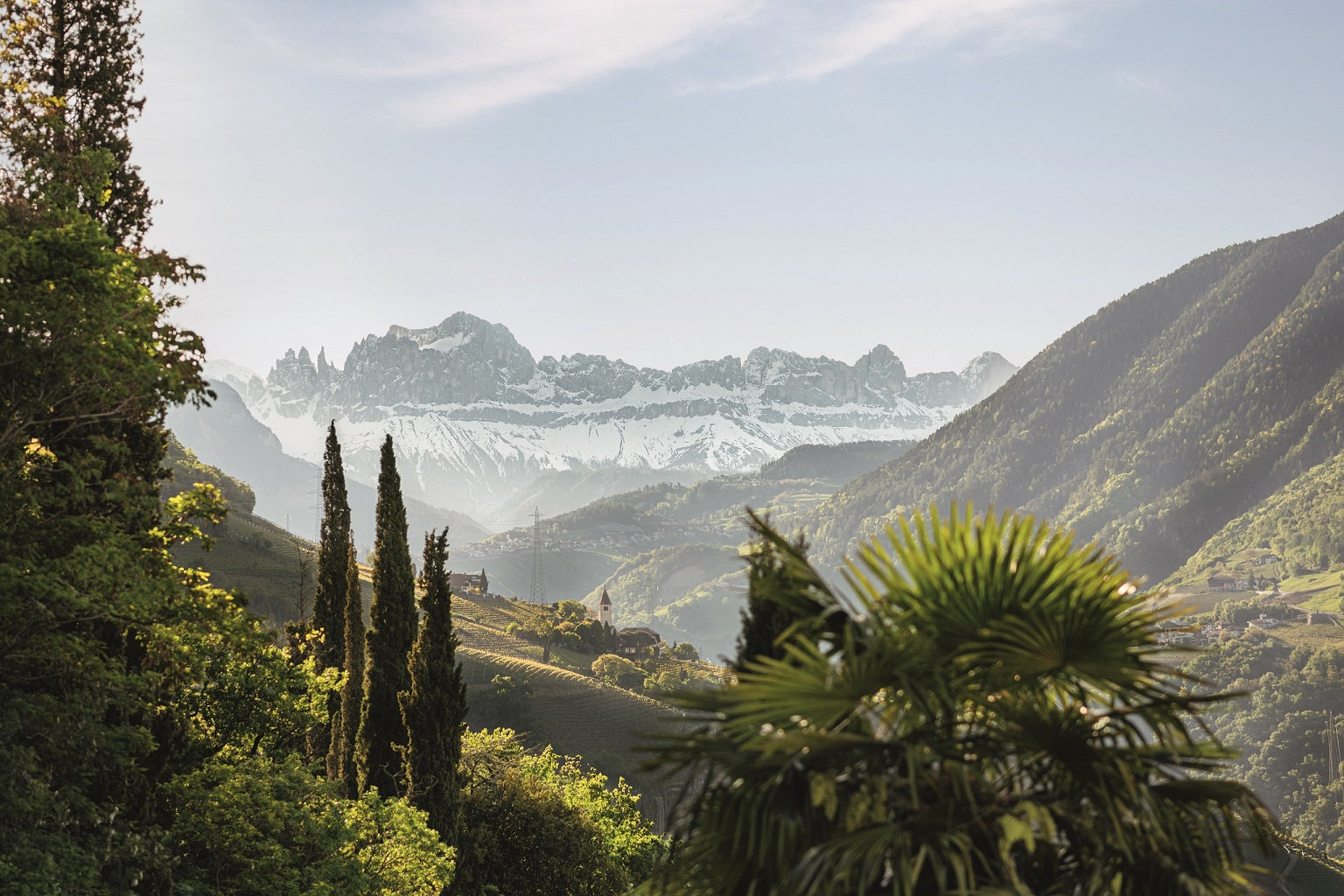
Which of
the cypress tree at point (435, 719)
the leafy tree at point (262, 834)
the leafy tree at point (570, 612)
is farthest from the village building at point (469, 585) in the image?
the leafy tree at point (262, 834)

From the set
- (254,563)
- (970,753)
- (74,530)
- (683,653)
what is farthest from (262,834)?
(683,653)

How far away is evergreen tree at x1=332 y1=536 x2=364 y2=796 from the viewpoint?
32.7 metres

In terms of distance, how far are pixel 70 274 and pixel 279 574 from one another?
116m

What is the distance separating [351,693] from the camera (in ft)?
111

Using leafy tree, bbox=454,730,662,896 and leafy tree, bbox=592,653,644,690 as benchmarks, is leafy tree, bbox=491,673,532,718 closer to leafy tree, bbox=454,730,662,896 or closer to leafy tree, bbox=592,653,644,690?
leafy tree, bbox=592,653,644,690

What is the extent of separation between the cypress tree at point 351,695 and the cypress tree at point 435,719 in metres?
Result: 3.45

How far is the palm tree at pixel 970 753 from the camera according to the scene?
5.71 metres

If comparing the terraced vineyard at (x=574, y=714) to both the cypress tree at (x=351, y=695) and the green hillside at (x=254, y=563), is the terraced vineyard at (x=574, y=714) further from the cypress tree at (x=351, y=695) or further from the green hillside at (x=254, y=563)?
the cypress tree at (x=351, y=695)

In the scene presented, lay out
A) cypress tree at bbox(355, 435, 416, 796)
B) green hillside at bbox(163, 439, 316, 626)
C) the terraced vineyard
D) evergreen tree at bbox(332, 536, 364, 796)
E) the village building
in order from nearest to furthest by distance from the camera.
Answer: cypress tree at bbox(355, 435, 416, 796) → evergreen tree at bbox(332, 536, 364, 796) → the terraced vineyard → green hillside at bbox(163, 439, 316, 626) → the village building

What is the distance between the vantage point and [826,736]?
5789 mm

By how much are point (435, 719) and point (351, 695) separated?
5.85 metres

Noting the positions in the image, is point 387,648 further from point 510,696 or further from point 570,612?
point 570,612

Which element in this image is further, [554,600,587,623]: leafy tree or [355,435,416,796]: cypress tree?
[554,600,587,623]: leafy tree

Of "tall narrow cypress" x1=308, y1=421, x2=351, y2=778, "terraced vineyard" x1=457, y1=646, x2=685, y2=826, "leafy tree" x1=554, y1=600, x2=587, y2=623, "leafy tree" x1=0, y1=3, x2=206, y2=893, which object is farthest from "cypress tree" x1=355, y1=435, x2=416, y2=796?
"leafy tree" x1=554, y1=600, x2=587, y2=623
